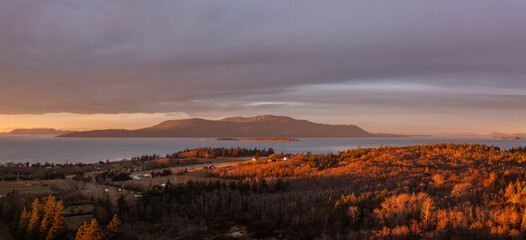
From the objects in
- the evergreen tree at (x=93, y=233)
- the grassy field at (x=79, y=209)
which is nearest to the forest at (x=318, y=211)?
the evergreen tree at (x=93, y=233)

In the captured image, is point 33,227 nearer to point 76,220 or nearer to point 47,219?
point 47,219

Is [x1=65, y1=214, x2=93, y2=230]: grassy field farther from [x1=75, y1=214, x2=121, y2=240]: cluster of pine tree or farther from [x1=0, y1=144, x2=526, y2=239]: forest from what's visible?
[x1=75, y1=214, x2=121, y2=240]: cluster of pine tree

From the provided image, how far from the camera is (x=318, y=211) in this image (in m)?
21.5

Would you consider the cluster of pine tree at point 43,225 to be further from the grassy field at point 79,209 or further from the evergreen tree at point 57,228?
the grassy field at point 79,209

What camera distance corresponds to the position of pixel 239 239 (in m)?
20.1

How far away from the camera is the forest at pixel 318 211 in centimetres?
1758

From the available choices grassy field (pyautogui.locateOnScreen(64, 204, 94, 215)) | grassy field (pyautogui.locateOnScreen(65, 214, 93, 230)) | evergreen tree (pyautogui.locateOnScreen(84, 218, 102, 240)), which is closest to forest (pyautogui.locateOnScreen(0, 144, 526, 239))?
evergreen tree (pyautogui.locateOnScreen(84, 218, 102, 240))

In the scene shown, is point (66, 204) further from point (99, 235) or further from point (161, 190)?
point (99, 235)

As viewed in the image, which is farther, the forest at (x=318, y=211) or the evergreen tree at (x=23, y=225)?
the evergreen tree at (x=23, y=225)

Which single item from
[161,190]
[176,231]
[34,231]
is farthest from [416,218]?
[34,231]

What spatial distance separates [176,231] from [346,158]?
111ft

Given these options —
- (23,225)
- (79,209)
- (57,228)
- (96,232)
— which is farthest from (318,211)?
(79,209)

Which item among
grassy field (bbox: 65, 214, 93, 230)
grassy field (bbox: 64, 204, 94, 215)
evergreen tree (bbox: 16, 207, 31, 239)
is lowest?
grassy field (bbox: 65, 214, 93, 230)

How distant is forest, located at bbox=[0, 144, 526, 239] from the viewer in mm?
17578
